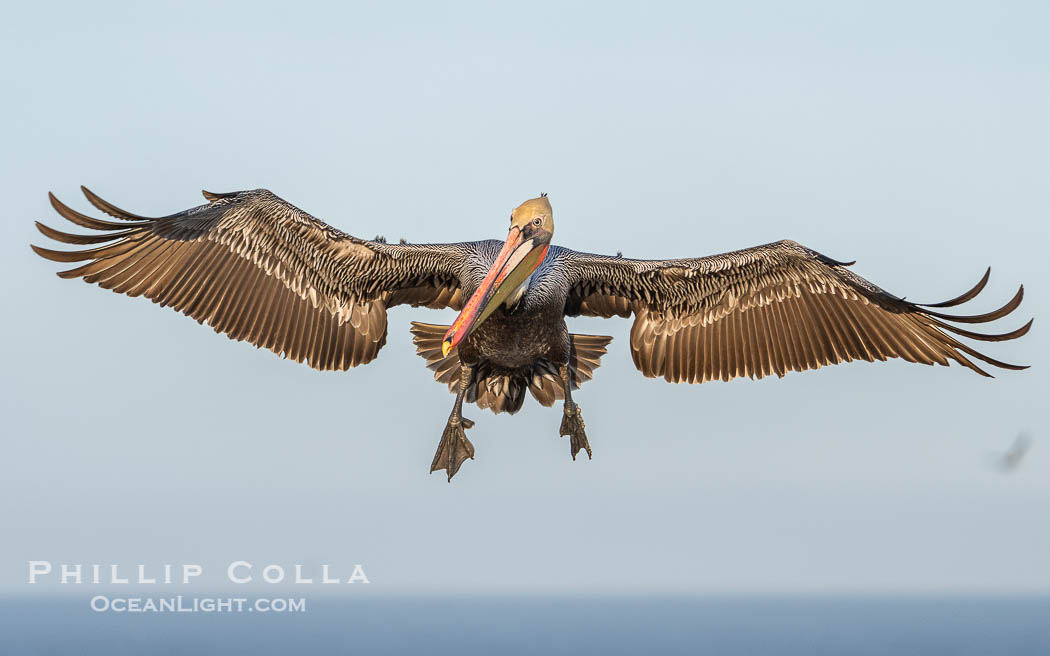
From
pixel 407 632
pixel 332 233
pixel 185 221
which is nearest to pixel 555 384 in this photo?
pixel 332 233

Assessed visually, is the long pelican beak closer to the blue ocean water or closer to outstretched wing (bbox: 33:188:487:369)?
outstretched wing (bbox: 33:188:487:369)

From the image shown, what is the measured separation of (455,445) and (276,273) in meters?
2.25

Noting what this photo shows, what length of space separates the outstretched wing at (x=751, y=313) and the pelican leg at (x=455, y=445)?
138cm

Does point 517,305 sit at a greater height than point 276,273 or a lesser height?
lesser

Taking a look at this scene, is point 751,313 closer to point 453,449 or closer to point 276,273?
point 453,449

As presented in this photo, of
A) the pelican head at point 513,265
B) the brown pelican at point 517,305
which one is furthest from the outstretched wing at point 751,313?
the pelican head at point 513,265

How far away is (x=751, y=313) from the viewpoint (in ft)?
39.1

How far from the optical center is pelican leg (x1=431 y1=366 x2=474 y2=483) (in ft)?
38.6

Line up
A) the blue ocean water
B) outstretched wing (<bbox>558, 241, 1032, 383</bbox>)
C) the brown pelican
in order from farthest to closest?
the blue ocean water
outstretched wing (<bbox>558, 241, 1032, 383</bbox>)
the brown pelican

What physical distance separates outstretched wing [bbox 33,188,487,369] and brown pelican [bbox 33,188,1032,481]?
12mm

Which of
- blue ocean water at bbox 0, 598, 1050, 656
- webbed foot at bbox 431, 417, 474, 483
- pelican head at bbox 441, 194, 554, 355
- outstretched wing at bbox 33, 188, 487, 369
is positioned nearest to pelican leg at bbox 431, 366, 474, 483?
webbed foot at bbox 431, 417, 474, 483

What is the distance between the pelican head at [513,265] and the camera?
10.3 metres

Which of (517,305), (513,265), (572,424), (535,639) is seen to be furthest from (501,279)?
(535,639)

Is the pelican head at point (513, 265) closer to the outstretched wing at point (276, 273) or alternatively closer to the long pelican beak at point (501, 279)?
the long pelican beak at point (501, 279)
